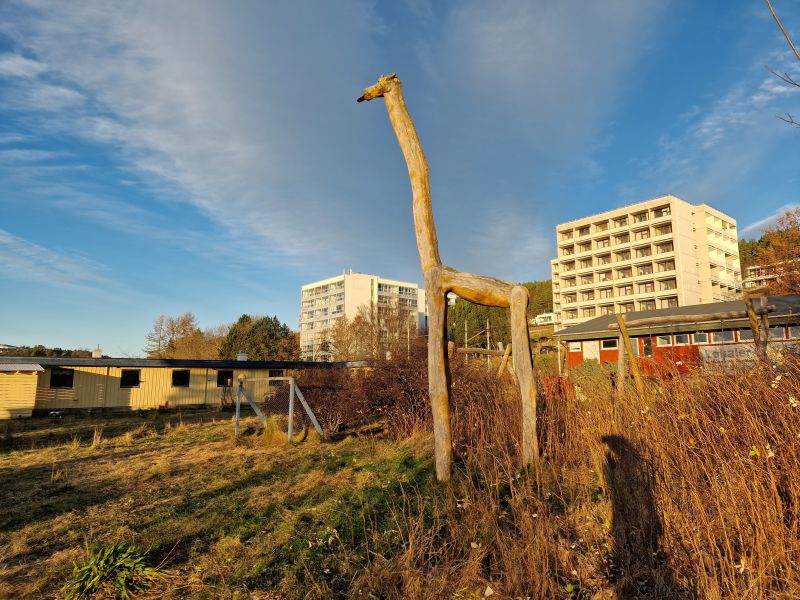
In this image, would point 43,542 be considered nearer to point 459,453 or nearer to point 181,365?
point 459,453

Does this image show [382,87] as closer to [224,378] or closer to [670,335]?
[224,378]

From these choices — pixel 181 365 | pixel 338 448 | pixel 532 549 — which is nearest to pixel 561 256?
pixel 181 365

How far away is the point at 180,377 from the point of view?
24.3 meters

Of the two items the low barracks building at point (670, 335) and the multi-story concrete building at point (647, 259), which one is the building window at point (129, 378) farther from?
the multi-story concrete building at point (647, 259)

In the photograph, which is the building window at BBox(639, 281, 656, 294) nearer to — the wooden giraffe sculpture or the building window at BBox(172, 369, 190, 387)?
the building window at BBox(172, 369, 190, 387)

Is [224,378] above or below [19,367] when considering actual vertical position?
below

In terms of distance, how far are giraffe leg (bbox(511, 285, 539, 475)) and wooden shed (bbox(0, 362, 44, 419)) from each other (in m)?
22.7

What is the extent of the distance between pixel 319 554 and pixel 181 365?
64.9ft

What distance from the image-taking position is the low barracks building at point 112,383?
1967 cm

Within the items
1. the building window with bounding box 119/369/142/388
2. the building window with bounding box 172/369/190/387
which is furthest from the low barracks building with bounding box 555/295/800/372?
the building window with bounding box 119/369/142/388

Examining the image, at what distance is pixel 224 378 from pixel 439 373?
2348 cm

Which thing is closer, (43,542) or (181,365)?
(43,542)

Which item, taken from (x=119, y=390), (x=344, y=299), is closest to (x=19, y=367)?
(x=119, y=390)

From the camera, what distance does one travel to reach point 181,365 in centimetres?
2111
